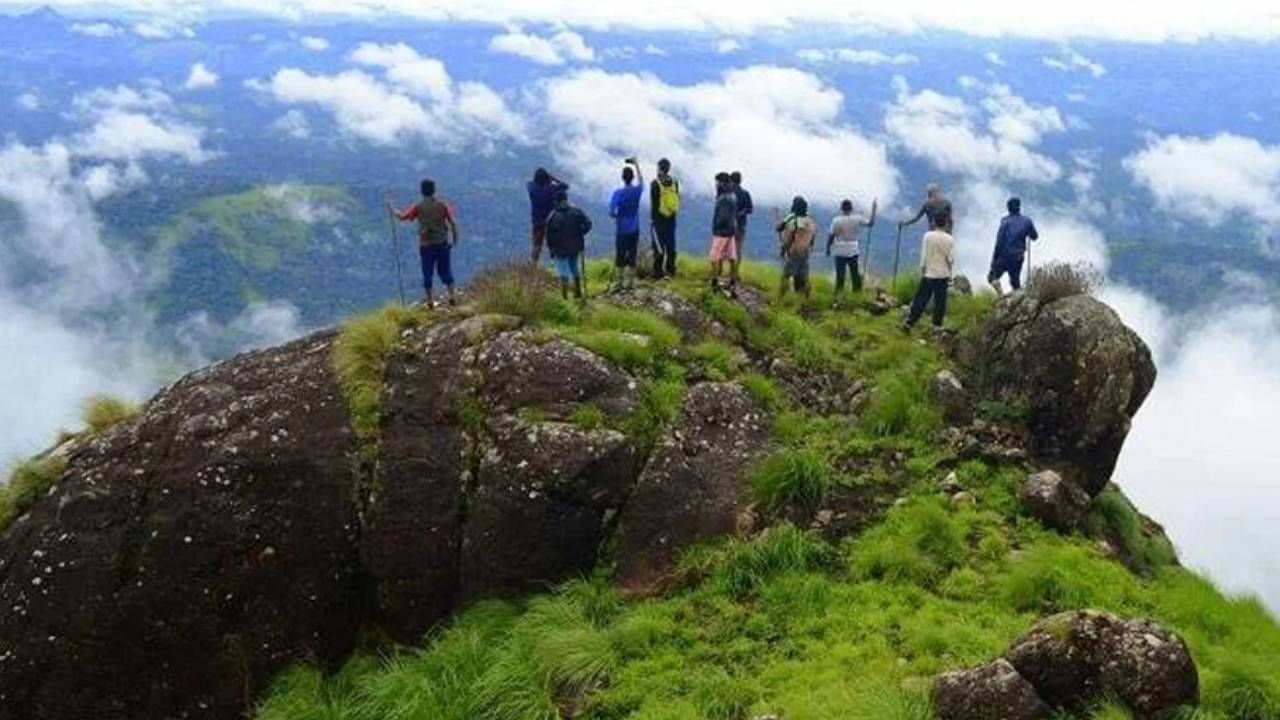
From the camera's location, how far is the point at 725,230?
24047 mm

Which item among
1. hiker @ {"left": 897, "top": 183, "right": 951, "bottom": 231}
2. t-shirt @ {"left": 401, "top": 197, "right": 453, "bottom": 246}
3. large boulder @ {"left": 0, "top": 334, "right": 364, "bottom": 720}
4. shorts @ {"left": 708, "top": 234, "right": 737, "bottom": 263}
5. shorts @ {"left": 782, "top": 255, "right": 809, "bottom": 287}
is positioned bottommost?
large boulder @ {"left": 0, "top": 334, "right": 364, "bottom": 720}

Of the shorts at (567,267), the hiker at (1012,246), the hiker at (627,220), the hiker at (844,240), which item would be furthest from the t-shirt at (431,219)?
the hiker at (1012,246)

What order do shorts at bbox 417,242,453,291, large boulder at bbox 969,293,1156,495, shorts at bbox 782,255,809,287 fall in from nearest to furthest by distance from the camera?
large boulder at bbox 969,293,1156,495 → shorts at bbox 417,242,453,291 → shorts at bbox 782,255,809,287

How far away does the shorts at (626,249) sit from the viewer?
2417 cm

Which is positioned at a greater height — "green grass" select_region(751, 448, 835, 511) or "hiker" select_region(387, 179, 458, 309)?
"hiker" select_region(387, 179, 458, 309)

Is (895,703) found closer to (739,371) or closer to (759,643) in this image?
(759,643)

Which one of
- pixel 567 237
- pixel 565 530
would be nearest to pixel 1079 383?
pixel 565 530

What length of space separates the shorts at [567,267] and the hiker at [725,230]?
3.15 meters

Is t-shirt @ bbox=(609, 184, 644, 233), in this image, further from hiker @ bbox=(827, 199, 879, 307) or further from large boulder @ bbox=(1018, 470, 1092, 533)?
large boulder @ bbox=(1018, 470, 1092, 533)

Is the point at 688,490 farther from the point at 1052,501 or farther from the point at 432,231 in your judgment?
the point at 432,231

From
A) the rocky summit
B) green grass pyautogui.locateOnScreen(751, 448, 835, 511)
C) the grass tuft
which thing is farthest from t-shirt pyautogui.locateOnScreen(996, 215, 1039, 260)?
the grass tuft

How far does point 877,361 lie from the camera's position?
21.7m

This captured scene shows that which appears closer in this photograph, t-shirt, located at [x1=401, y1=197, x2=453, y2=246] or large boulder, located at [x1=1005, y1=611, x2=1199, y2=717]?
large boulder, located at [x1=1005, y1=611, x2=1199, y2=717]

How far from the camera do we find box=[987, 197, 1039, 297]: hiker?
2366 centimetres
